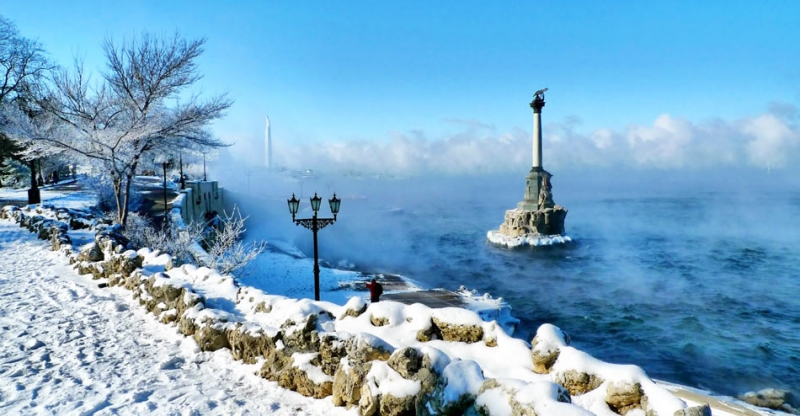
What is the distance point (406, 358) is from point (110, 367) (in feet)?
13.4

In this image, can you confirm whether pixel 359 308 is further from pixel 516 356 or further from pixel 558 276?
pixel 558 276

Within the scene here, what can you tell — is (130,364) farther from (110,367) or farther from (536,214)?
(536,214)

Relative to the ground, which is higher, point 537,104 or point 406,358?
point 537,104

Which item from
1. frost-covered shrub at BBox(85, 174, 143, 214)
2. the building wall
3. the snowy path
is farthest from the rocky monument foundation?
the snowy path

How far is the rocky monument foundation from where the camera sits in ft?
165

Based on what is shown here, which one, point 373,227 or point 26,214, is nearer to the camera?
point 26,214

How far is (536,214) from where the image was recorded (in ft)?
168

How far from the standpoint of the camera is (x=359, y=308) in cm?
542

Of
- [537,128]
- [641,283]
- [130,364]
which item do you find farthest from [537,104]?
[130,364]

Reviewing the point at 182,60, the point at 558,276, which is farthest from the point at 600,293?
the point at 182,60

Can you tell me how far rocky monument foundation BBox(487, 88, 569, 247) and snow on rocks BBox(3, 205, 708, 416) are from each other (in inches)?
1790

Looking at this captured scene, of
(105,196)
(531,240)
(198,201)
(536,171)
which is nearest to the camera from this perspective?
(105,196)

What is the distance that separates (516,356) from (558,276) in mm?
31653

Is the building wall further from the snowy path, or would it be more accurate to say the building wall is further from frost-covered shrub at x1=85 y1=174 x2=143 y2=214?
the snowy path
